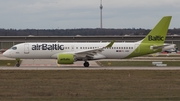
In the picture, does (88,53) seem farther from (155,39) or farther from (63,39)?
(63,39)

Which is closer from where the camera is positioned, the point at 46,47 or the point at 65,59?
the point at 65,59

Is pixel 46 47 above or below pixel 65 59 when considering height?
above

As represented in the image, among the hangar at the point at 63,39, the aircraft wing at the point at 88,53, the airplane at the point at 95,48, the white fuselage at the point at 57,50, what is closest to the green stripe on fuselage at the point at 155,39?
the airplane at the point at 95,48

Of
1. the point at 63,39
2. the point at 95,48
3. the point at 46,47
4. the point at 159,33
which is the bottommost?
the point at 95,48

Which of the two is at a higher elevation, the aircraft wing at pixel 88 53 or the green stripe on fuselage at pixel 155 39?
the green stripe on fuselage at pixel 155 39

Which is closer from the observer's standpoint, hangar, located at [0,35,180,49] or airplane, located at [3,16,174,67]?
airplane, located at [3,16,174,67]

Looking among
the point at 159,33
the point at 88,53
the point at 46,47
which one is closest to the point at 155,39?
the point at 159,33
